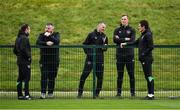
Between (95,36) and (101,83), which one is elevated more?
(95,36)

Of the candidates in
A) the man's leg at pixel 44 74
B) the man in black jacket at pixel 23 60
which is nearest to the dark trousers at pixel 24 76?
the man in black jacket at pixel 23 60

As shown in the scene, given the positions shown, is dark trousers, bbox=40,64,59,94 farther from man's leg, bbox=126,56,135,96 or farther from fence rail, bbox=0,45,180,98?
man's leg, bbox=126,56,135,96

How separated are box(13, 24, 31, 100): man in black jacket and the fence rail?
0.59 metres

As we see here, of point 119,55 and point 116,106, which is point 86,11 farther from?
point 116,106

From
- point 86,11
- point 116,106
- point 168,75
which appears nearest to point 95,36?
point 168,75

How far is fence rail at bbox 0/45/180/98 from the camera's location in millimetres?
19609

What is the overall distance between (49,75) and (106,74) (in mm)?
1791

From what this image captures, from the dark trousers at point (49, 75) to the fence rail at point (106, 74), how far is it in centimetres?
24

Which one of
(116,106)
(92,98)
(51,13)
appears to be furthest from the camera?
(51,13)

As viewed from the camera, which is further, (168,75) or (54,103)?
(168,75)

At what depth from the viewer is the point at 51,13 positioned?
32406 millimetres

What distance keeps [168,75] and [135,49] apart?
3.86ft

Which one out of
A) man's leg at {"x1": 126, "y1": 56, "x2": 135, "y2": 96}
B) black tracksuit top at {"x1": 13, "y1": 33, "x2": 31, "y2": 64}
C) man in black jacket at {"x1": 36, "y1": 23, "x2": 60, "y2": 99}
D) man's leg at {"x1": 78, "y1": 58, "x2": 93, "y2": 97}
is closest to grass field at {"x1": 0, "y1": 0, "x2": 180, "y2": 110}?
man's leg at {"x1": 78, "y1": 58, "x2": 93, "y2": 97}

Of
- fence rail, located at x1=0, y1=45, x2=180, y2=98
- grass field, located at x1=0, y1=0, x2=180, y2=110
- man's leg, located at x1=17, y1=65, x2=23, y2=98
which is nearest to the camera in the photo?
grass field, located at x1=0, y1=0, x2=180, y2=110
